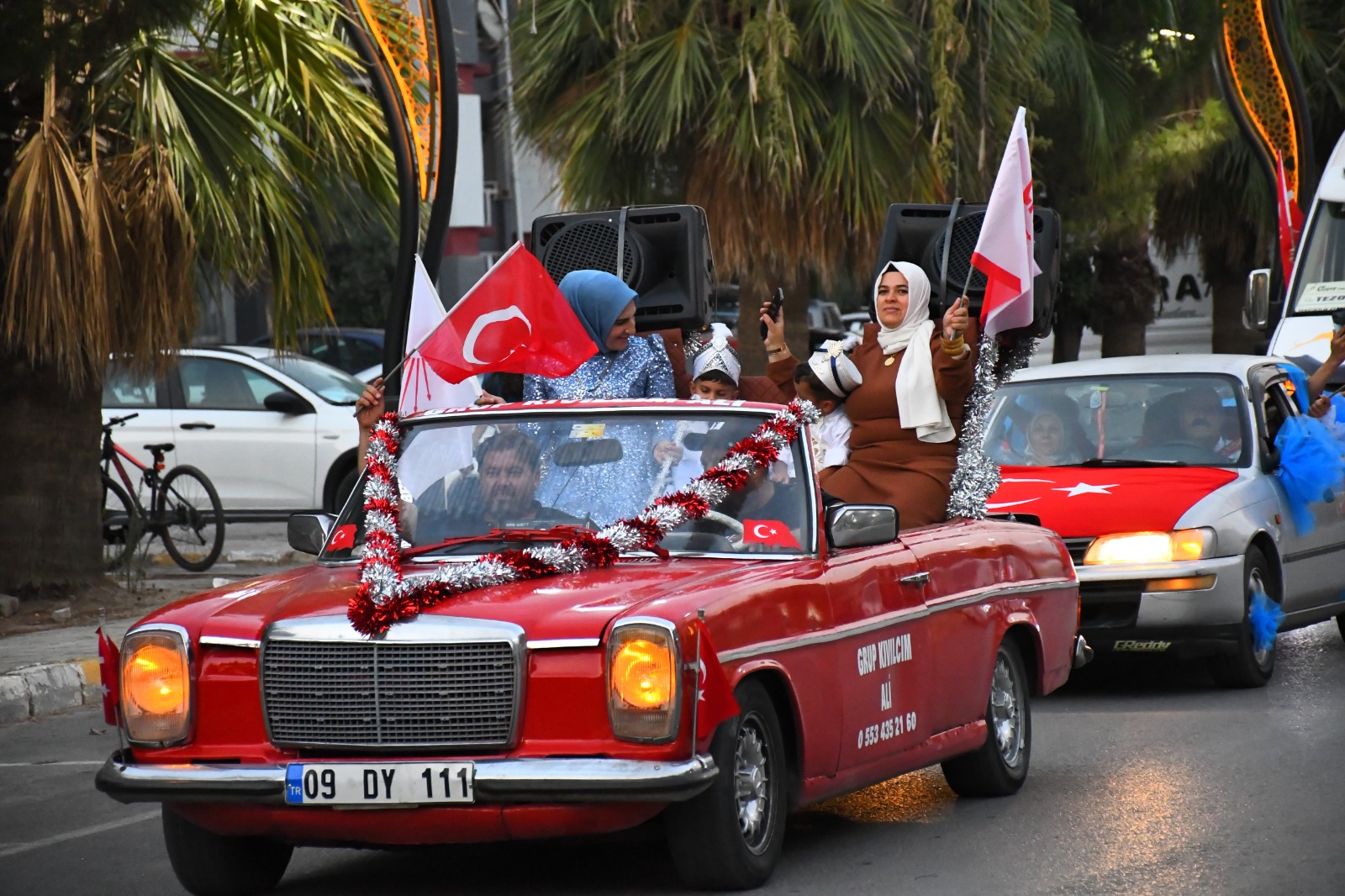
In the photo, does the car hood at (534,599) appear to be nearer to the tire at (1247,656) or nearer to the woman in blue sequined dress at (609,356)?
the woman in blue sequined dress at (609,356)

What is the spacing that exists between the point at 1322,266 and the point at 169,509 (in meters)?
9.48

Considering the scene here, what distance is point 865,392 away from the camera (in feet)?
28.6

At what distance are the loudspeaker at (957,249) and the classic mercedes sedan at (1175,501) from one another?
1339 mm

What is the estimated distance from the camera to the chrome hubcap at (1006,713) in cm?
768

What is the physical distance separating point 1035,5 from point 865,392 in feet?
33.4

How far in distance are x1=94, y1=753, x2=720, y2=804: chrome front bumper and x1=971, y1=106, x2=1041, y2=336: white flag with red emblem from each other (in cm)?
342

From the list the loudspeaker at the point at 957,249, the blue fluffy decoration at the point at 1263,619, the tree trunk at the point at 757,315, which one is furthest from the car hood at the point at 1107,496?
the tree trunk at the point at 757,315

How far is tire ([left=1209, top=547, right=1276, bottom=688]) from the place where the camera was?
32.8 ft

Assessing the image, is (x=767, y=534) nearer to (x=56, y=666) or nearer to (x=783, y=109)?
(x=56, y=666)

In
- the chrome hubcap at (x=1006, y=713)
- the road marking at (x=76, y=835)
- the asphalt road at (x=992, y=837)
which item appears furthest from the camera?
the chrome hubcap at (x=1006, y=713)

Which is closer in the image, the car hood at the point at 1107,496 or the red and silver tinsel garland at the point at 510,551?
the red and silver tinsel garland at the point at 510,551

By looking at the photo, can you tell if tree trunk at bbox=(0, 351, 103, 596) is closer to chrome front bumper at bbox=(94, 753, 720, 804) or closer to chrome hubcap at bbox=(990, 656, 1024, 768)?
chrome hubcap at bbox=(990, 656, 1024, 768)

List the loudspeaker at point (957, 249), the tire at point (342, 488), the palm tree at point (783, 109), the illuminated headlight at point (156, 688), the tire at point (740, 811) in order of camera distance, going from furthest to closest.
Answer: the tire at point (342, 488), the palm tree at point (783, 109), the loudspeaker at point (957, 249), the illuminated headlight at point (156, 688), the tire at point (740, 811)

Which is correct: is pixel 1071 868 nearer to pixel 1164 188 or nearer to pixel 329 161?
pixel 329 161
